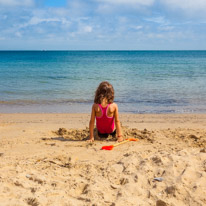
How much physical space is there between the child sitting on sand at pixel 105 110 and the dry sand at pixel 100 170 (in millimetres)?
291

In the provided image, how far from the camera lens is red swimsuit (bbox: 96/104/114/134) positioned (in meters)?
5.27

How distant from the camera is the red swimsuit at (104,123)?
527 centimetres

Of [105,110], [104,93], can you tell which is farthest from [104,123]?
[104,93]

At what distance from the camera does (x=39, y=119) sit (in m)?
8.34

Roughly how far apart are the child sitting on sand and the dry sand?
11.4 inches

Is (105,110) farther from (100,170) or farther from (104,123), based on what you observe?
(100,170)

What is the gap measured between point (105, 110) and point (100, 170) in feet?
5.51

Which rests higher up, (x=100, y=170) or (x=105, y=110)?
(x=105, y=110)

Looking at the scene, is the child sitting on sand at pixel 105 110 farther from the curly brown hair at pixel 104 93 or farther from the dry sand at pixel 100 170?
the dry sand at pixel 100 170

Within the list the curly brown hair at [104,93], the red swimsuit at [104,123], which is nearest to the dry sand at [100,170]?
the red swimsuit at [104,123]

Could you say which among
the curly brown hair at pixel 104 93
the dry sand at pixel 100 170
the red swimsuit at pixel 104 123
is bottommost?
the dry sand at pixel 100 170

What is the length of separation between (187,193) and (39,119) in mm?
6096

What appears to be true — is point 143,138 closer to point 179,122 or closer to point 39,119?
point 179,122

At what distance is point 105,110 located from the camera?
525 centimetres
